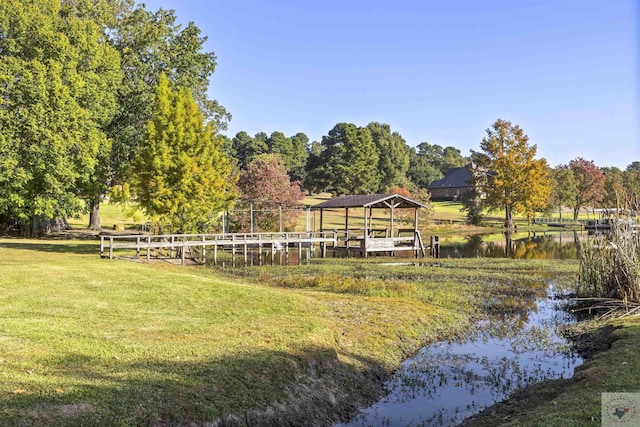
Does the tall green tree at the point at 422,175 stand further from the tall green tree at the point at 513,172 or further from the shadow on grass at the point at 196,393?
the shadow on grass at the point at 196,393

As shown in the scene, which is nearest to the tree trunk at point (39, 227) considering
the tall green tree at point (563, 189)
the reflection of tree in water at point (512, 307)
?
the reflection of tree in water at point (512, 307)

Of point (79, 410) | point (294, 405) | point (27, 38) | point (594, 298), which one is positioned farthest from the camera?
point (27, 38)

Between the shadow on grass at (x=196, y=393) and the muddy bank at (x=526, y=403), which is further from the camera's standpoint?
the muddy bank at (x=526, y=403)

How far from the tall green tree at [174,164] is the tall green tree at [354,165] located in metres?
56.7

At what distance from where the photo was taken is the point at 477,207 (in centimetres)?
6925

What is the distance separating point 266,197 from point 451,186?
64.2m

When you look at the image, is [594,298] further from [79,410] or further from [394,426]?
[79,410]

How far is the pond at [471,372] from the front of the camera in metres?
8.54

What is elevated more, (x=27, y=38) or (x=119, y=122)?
(x=27, y=38)

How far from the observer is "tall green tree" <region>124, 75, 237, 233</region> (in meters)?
26.1

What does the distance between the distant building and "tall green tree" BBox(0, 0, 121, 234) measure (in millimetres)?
78178

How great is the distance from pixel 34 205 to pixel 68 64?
346 inches

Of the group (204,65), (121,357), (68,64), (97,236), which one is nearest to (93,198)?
(97,236)

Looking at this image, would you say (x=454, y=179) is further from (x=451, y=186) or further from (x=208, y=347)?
(x=208, y=347)
